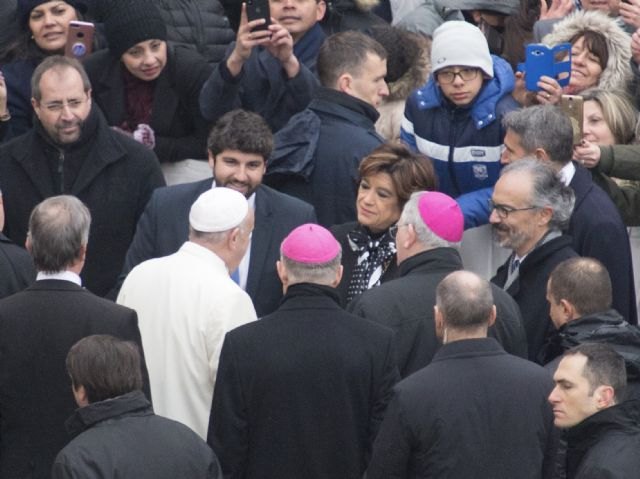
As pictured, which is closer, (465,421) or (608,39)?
(465,421)

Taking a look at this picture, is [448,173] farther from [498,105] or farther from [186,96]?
[186,96]

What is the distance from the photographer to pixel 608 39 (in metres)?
9.52

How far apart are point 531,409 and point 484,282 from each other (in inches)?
20.7

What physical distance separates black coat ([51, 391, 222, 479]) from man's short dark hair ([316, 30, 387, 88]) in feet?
10.4

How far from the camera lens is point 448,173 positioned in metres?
8.88

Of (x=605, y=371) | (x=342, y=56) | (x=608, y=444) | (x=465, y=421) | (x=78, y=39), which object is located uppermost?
(x=78, y=39)

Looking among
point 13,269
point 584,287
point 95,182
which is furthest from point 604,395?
point 95,182

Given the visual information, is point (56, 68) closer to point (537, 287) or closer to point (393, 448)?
point (537, 287)

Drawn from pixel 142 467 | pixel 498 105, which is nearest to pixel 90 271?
pixel 498 105

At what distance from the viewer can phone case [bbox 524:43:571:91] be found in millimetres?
9000

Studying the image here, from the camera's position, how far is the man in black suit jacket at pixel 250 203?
8.07 meters

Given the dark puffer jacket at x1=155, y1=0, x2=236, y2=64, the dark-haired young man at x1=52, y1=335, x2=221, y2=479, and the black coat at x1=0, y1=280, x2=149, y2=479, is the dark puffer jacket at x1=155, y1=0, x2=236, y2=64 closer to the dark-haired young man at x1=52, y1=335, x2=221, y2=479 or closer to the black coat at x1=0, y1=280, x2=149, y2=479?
the black coat at x1=0, y1=280, x2=149, y2=479

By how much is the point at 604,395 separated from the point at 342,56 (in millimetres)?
3057

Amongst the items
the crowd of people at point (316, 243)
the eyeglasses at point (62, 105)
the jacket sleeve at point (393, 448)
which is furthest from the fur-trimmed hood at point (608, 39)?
the jacket sleeve at point (393, 448)
